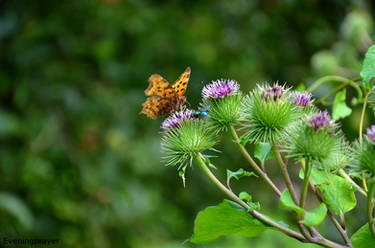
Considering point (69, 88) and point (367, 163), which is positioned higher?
point (69, 88)

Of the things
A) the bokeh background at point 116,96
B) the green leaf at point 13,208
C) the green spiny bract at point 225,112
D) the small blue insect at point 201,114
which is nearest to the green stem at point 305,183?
the green spiny bract at point 225,112

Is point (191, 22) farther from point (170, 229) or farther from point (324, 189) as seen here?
point (324, 189)

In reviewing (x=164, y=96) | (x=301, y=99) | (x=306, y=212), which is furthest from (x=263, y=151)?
(x=164, y=96)

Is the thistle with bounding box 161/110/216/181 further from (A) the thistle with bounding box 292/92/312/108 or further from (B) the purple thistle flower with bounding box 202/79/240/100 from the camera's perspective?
(A) the thistle with bounding box 292/92/312/108

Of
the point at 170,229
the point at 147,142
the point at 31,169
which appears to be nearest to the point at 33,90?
the point at 31,169

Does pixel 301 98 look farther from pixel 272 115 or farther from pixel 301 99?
pixel 272 115
